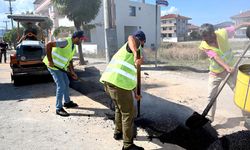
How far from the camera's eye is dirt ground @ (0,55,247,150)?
4.07 meters

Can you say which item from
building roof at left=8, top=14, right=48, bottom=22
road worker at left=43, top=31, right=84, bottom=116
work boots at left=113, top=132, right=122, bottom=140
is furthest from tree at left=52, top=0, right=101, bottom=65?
work boots at left=113, top=132, right=122, bottom=140

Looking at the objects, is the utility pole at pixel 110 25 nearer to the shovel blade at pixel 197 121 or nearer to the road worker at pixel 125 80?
the road worker at pixel 125 80

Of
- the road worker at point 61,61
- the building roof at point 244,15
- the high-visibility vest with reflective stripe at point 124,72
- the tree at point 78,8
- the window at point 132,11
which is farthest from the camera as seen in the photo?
the window at point 132,11

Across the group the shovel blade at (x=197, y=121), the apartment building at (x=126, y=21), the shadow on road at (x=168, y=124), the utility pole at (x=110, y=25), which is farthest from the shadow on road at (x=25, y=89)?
the apartment building at (x=126, y=21)

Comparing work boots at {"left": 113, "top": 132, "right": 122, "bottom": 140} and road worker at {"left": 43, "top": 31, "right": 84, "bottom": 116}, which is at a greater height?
road worker at {"left": 43, "top": 31, "right": 84, "bottom": 116}

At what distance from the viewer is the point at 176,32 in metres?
70.8

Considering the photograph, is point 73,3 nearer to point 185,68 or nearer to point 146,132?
point 185,68

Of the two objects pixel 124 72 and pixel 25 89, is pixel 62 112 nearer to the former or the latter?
pixel 124 72

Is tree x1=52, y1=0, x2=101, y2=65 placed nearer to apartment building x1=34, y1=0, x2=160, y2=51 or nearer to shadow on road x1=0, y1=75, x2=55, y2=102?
shadow on road x1=0, y1=75, x2=55, y2=102

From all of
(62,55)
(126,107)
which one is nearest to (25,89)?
(62,55)

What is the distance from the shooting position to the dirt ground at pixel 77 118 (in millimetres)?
4074

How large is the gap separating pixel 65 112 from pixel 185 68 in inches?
274

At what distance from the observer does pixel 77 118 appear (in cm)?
519

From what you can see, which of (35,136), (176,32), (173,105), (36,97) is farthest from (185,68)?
(176,32)
